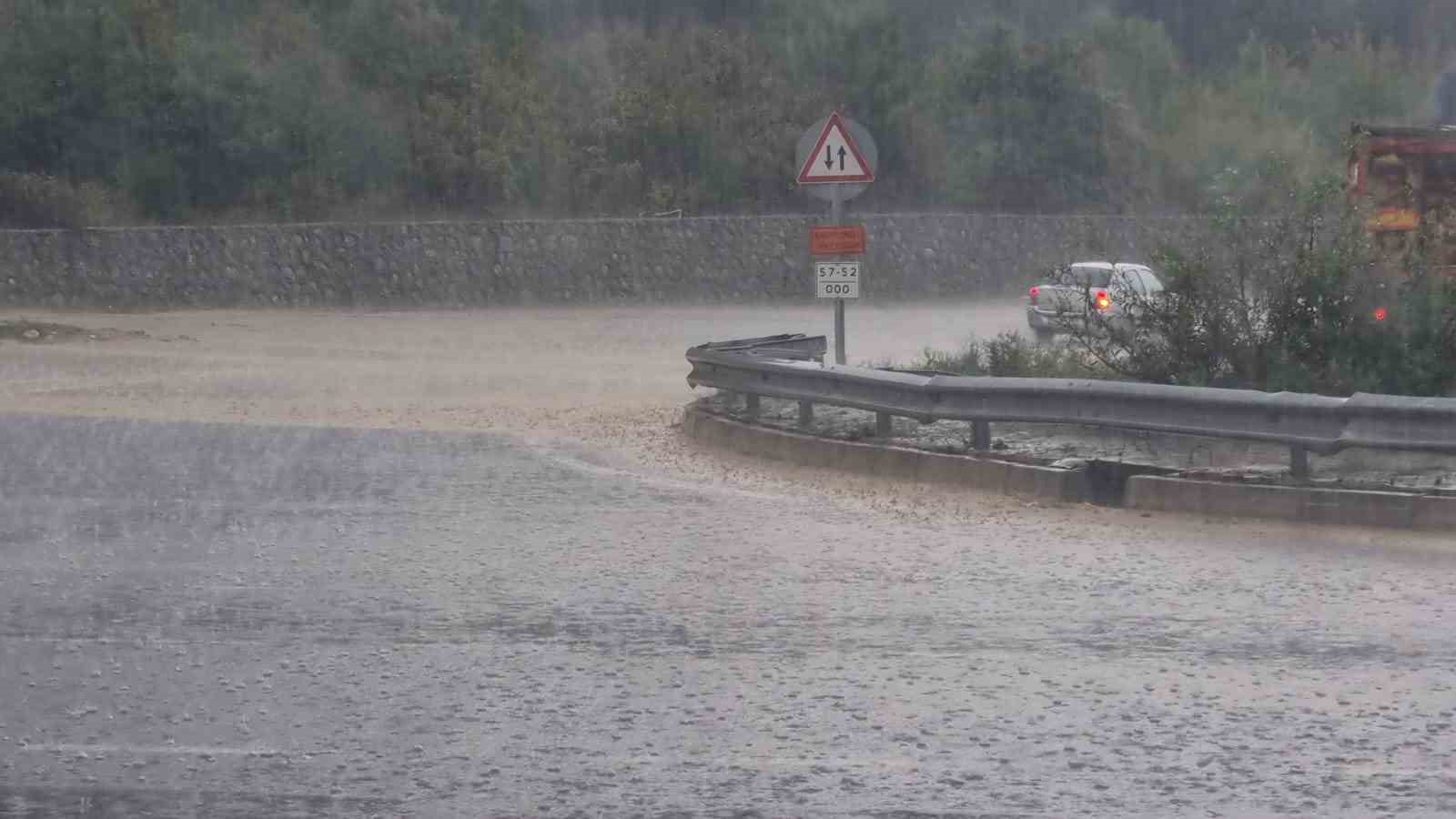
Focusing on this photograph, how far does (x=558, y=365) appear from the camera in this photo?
23344 millimetres

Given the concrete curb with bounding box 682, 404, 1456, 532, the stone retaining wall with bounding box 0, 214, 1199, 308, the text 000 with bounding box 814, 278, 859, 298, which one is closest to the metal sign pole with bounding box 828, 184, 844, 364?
the text 000 with bounding box 814, 278, 859, 298

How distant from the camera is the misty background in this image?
1613 inches

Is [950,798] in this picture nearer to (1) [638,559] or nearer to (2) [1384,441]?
(1) [638,559]

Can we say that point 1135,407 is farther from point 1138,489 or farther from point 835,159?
point 835,159

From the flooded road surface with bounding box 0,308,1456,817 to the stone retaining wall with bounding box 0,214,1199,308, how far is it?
2381cm

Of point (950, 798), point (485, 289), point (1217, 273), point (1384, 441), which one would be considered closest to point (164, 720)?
point (950, 798)

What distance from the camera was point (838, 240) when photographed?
50.0 feet

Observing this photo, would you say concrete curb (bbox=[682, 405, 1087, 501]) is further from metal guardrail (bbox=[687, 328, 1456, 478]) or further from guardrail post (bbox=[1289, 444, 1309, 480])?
guardrail post (bbox=[1289, 444, 1309, 480])

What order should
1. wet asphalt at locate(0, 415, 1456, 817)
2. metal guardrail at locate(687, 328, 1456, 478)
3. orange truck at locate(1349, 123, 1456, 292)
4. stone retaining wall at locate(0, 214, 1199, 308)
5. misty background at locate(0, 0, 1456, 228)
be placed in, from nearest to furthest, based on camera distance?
wet asphalt at locate(0, 415, 1456, 817) < metal guardrail at locate(687, 328, 1456, 478) < orange truck at locate(1349, 123, 1456, 292) < stone retaining wall at locate(0, 214, 1199, 308) < misty background at locate(0, 0, 1456, 228)

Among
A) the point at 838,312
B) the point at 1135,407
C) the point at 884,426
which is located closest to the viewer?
the point at 1135,407

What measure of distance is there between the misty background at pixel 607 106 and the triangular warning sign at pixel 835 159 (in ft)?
80.9

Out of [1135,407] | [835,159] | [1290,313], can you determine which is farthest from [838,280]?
[1135,407]

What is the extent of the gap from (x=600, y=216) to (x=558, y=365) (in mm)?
21303

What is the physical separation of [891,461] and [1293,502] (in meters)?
2.98
